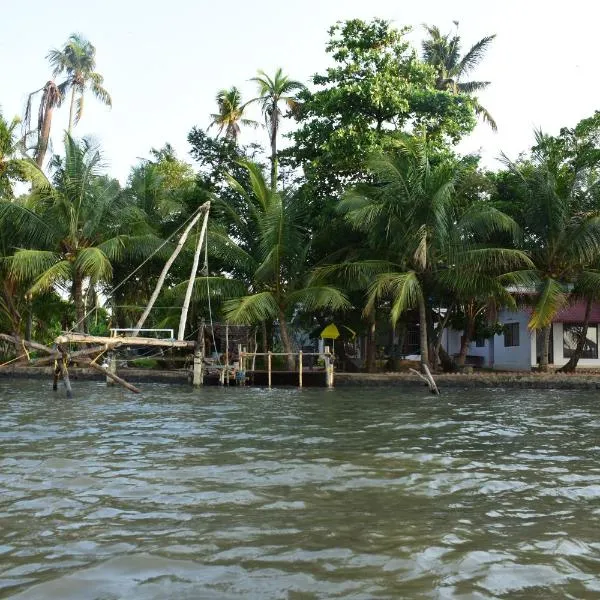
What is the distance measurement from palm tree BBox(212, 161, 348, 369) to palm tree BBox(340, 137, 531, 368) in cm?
184

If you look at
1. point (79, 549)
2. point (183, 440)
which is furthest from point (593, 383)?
point (79, 549)

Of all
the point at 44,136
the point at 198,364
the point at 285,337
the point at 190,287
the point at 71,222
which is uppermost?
the point at 44,136

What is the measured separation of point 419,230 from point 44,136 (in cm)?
2385

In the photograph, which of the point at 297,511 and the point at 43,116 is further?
the point at 43,116

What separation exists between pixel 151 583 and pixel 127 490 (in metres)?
2.48

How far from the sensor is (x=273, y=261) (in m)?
24.6

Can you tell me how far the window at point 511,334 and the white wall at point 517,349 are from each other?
0.14 metres

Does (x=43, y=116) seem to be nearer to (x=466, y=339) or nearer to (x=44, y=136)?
(x=44, y=136)

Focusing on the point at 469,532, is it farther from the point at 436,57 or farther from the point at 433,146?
the point at 436,57

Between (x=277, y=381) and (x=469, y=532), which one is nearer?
(x=469, y=532)

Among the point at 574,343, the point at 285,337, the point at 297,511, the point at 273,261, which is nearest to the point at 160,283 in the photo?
the point at 273,261

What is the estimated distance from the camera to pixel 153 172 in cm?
3094

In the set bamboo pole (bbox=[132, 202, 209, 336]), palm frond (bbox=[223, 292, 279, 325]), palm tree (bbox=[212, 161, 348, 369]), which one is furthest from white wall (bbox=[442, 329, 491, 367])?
bamboo pole (bbox=[132, 202, 209, 336])

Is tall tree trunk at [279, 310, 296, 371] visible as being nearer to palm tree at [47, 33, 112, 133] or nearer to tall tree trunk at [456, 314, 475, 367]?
tall tree trunk at [456, 314, 475, 367]
